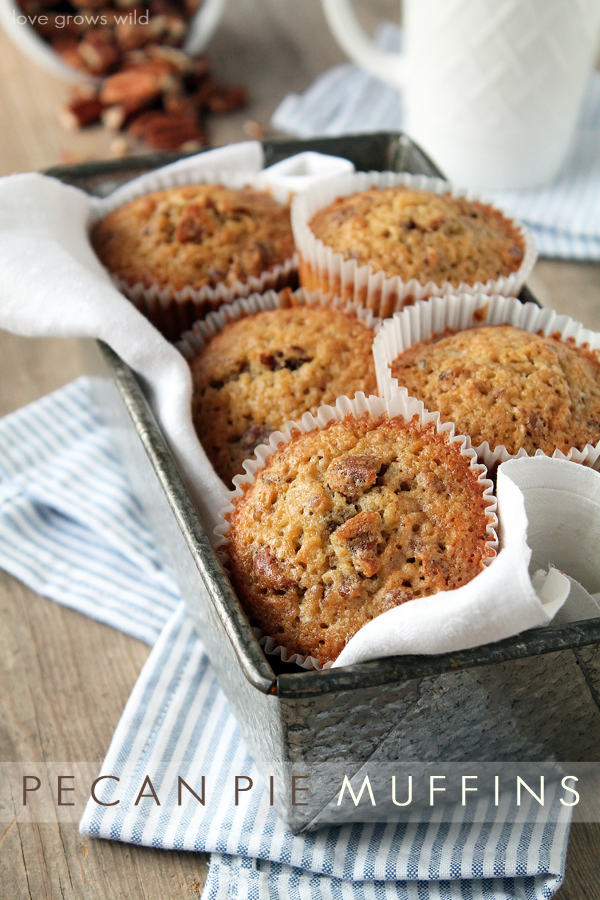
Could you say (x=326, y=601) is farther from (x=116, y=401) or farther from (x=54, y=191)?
(x=54, y=191)

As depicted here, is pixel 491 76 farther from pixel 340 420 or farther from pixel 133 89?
pixel 340 420

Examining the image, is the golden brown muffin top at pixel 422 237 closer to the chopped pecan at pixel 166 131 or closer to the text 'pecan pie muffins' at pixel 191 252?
the text 'pecan pie muffins' at pixel 191 252

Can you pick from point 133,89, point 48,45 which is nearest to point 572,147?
point 133,89

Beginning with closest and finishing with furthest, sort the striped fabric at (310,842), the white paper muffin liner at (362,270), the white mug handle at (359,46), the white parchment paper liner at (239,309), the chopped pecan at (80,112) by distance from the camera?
1. the striped fabric at (310,842)
2. the white paper muffin liner at (362,270)
3. the white parchment paper liner at (239,309)
4. the white mug handle at (359,46)
5. the chopped pecan at (80,112)

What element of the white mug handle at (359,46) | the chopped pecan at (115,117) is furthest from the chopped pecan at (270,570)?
the chopped pecan at (115,117)

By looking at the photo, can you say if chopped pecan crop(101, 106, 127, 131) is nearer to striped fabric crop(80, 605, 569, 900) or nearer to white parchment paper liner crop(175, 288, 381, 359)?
white parchment paper liner crop(175, 288, 381, 359)

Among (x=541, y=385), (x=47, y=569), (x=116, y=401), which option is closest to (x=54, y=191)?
(x=116, y=401)
